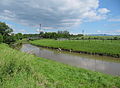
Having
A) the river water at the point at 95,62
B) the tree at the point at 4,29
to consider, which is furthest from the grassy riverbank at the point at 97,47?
the tree at the point at 4,29

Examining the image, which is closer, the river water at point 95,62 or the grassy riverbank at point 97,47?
the river water at point 95,62

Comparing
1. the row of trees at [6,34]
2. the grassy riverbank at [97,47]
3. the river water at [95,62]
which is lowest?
the river water at [95,62]

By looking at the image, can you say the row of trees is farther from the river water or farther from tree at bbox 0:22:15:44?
the river water

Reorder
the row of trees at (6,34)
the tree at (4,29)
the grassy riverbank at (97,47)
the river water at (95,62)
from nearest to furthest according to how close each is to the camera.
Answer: the river water at (95,62) < the grassy riverbank at (97,47) < the row of trees at (6,34) < the tree at (4,29)

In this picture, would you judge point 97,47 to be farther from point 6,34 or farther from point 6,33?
point 6,33

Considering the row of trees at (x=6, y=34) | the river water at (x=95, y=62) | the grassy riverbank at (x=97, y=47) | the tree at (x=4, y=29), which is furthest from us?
the tree at (x=4, y=29)

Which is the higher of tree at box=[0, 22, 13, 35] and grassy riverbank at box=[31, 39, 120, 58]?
tree at box=[0, 22, 13, 35]

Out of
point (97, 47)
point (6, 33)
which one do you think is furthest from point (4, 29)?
point (97, 47)

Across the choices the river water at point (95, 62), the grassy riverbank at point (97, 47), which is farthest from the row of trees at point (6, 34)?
the river water at point (95, 62)

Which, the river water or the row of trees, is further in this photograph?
the row of trees

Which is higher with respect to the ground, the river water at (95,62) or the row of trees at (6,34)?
the row of trees at (6,34)

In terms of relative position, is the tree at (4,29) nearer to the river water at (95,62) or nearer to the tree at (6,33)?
the tree at (6,33)

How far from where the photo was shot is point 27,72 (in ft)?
18.6

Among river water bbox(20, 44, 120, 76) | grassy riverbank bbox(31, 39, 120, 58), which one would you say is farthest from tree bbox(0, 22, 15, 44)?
river water bbox(20, 44, 120, 76)
